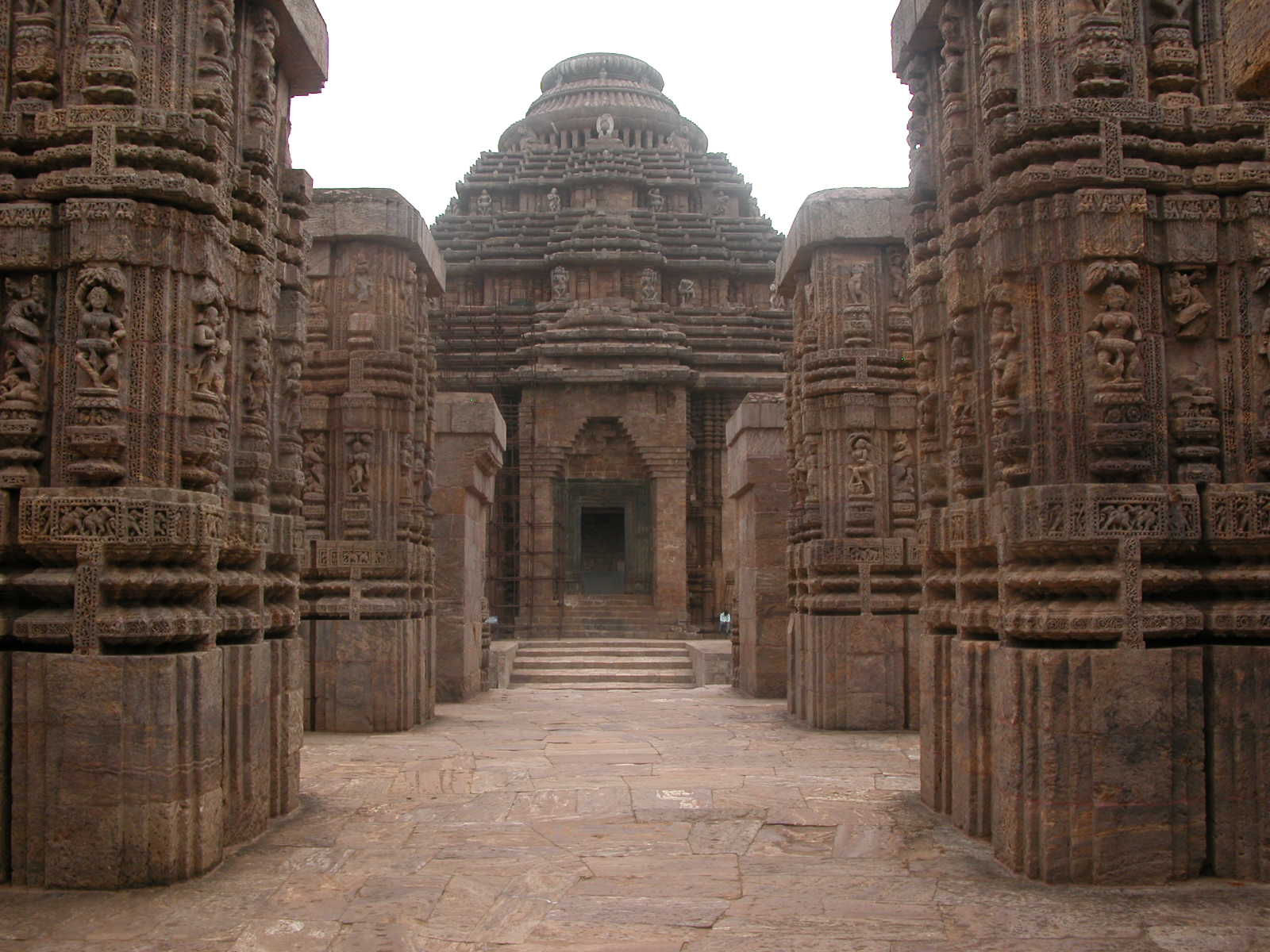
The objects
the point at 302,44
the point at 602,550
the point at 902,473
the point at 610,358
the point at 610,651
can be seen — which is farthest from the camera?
the point at 602,550

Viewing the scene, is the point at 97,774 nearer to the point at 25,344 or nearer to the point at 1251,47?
the point at 25,344

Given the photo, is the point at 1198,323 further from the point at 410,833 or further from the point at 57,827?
the point at 57,827

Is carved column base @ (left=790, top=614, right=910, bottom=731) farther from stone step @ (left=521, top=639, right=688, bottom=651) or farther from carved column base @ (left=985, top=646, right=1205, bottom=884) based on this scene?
stone step @ (left=521, top=639, right=688, bottom=651)

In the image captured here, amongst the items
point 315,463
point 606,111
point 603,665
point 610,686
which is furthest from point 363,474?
point 606,111

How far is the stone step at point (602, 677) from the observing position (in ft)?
62.5

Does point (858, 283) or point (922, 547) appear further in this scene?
point (858, 283)

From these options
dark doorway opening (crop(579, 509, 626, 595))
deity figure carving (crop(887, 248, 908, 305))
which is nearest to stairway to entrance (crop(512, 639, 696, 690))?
deity figure carving (crop(887, 248, 908, 305))

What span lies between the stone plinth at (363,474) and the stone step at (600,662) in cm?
731

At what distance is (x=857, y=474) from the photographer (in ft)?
39.9

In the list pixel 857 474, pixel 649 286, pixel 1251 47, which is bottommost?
pixel 857 474

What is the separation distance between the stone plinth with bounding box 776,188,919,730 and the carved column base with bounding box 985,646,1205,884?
20.1 feet

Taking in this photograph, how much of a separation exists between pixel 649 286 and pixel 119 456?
23.3 meters

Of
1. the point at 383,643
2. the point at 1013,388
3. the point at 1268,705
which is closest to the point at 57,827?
the point at 1013,388

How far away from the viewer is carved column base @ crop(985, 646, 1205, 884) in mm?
5520
